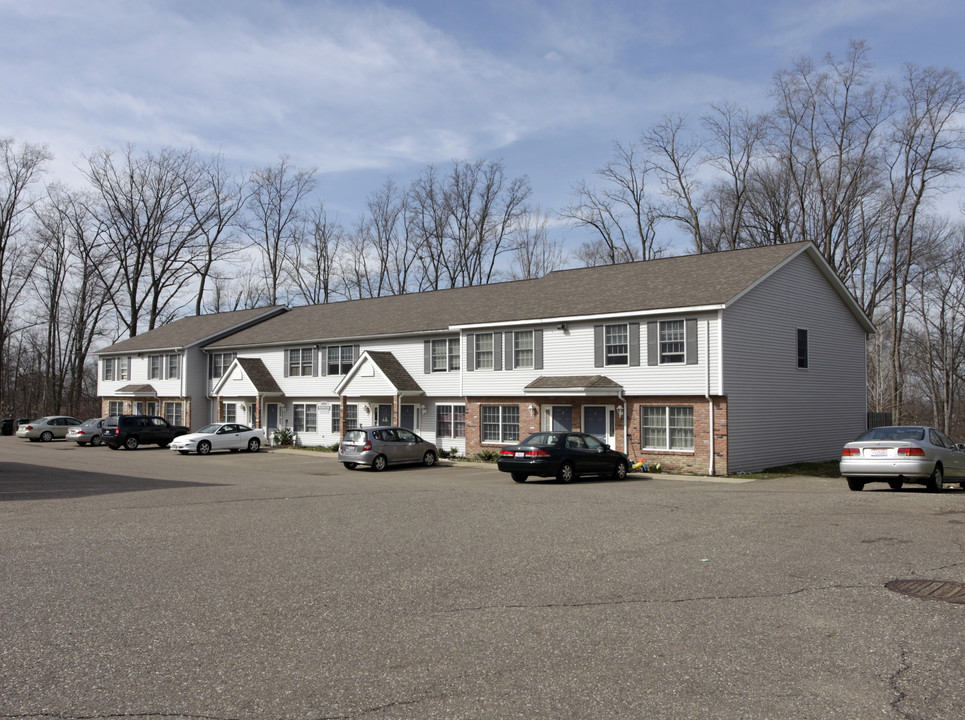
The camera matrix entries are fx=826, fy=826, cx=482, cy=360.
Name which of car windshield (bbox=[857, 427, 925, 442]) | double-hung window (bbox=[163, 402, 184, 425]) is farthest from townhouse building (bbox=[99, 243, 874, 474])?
double-hung window (bbox=[163, 402, 184, 425])

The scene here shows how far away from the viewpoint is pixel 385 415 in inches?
1388

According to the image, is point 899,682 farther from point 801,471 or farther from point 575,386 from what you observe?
point 575,386

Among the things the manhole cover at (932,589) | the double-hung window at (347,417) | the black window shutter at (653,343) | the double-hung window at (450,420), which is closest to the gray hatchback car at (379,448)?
the double-hung window at (450,420)

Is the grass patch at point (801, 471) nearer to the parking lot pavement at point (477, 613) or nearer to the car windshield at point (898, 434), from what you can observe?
the car windshield at point (898, 434)

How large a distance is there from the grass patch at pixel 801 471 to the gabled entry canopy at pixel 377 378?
13.9 m

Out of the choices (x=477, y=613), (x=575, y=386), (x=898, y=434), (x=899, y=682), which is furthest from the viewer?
Answer: (x=575, y=386)

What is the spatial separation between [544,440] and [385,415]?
13.8m

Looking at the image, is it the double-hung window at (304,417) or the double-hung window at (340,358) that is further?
the double-hung window at (304,417)

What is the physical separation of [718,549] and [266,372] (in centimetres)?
3335

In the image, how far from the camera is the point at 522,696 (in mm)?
5293

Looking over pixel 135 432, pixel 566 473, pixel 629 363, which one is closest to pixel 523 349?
pixel 629 363

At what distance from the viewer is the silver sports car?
1753 centimetres

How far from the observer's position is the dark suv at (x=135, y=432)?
3825 centimetres

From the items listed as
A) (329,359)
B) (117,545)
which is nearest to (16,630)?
(117,545)
